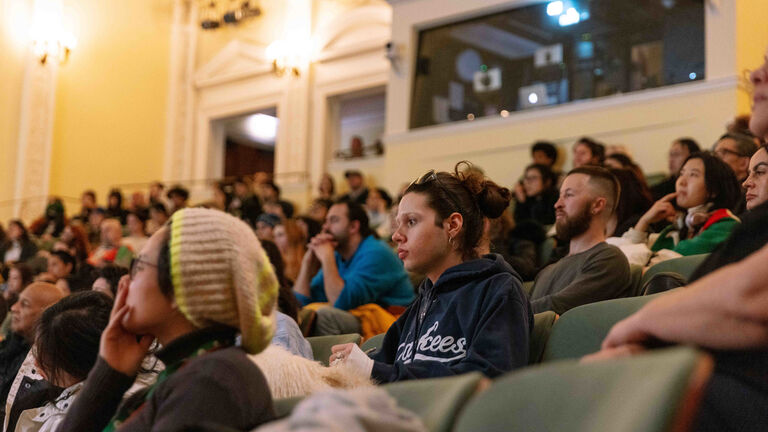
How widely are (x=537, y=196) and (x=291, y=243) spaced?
171 cm

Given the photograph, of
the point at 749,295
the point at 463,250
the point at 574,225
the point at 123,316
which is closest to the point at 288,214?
the point at 574,225

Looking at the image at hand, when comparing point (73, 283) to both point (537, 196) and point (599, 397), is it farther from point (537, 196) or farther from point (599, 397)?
point (599, 397)

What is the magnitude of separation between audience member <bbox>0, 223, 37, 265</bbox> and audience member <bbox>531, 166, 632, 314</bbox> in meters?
6.62

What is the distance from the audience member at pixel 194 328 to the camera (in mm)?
1365

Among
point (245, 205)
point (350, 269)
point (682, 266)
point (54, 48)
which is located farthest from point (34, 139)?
point (682, 266)

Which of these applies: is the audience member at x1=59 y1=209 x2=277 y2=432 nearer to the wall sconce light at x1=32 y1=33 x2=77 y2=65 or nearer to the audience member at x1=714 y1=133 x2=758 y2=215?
the audience member at x1=714 y1=133 x2=758 y2=215

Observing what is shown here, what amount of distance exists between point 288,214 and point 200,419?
554 cm

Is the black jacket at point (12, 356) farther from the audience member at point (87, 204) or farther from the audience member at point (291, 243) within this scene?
the audience member at point (87, 204)

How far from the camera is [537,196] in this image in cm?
587

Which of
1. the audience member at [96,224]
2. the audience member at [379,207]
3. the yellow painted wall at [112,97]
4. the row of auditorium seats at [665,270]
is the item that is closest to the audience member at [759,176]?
the row of auditorium seats at [665,270]

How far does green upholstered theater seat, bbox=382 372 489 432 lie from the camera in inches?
44.2

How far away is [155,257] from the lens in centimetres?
157

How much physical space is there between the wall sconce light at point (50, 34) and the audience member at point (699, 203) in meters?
10.2

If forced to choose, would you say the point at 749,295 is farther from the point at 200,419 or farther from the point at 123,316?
the point at 123,316
